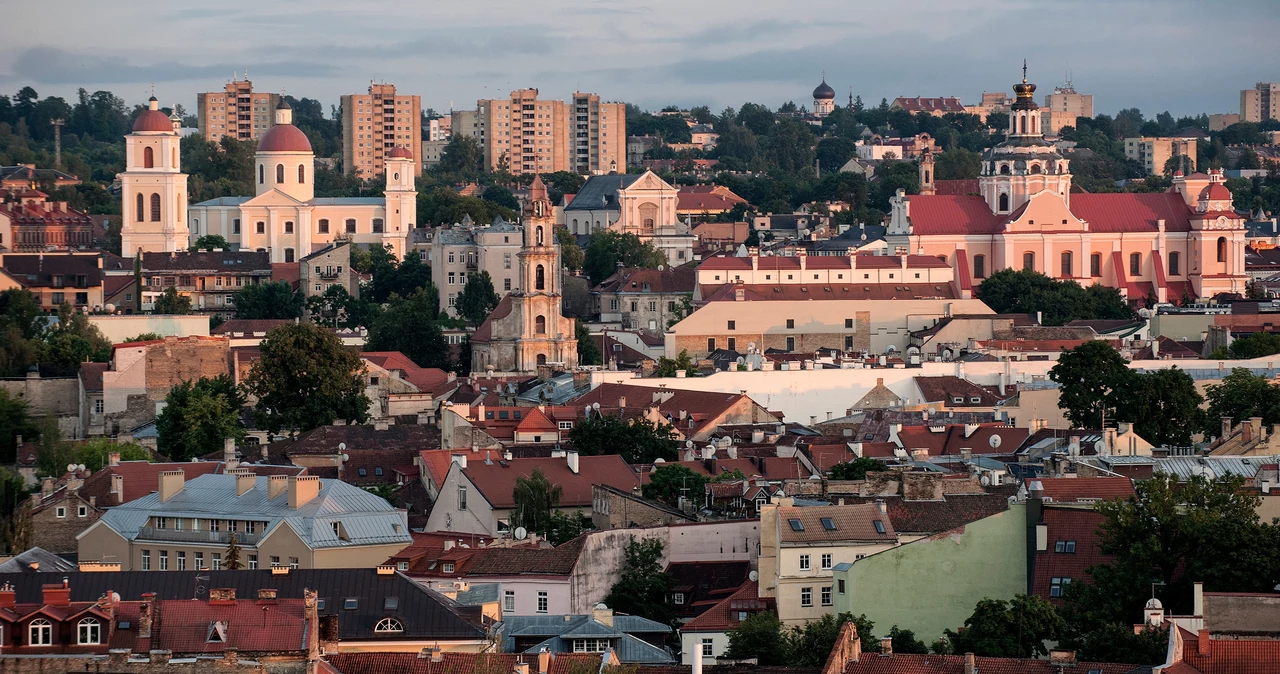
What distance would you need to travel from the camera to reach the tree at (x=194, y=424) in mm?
56375

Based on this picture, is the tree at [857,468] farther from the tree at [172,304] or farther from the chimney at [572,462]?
the tree at [172,304]

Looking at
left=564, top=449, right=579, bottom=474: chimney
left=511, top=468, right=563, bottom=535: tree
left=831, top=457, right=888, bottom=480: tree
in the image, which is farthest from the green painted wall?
left=564, top=449, right=579, bottom=474: chimney

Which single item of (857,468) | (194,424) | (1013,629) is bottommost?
(1013,629)

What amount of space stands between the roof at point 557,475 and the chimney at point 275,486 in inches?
138

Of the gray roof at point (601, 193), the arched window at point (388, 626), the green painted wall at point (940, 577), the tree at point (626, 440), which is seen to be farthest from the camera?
the gray roof at point (601, 193)

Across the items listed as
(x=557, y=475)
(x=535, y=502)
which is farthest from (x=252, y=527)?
(x=557, y=475)

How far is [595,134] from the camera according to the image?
163 m

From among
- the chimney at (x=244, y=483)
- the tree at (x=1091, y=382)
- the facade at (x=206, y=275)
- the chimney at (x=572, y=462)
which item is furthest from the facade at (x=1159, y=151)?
the chimney at (x=244, y=483)

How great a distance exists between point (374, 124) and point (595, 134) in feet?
44.2

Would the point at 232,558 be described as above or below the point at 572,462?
below

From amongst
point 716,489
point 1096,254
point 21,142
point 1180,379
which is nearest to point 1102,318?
point 1096,254

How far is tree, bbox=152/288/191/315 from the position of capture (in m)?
86.2

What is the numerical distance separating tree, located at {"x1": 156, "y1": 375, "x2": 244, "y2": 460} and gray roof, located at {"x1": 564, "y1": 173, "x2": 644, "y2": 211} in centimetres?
5511

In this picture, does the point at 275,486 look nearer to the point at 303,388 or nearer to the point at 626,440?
the point at 626,440
